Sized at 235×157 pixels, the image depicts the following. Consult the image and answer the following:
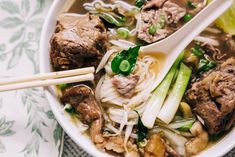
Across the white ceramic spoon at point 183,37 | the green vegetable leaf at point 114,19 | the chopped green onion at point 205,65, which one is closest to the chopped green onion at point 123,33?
the green vegetable leaf at point 114,19

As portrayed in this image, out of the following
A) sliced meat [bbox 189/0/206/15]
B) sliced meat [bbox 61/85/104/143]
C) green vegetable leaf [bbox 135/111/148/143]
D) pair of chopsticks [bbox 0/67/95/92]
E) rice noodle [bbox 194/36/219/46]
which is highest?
sliced meat [bbox 189/0/206/15]

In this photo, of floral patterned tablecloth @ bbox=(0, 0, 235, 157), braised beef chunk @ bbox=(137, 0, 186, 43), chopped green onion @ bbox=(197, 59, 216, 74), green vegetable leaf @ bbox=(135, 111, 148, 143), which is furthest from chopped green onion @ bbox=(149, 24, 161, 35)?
floral patterned tablecloth @ bbox=(0, 0, 235, 157)

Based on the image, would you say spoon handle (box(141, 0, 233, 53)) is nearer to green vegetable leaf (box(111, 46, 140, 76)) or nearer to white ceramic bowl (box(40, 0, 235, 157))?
green vegetable leaf (box(111, 46, 140, 76))

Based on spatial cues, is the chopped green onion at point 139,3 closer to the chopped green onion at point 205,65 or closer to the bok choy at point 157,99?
the bok choy at point 157,99

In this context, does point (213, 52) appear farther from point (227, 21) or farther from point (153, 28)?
point (153, 28)

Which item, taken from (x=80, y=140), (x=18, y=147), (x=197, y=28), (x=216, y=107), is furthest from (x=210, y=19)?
(x=18, y=147)

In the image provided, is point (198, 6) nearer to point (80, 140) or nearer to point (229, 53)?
point (229, 53)

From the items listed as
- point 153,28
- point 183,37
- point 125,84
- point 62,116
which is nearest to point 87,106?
point 62,116
